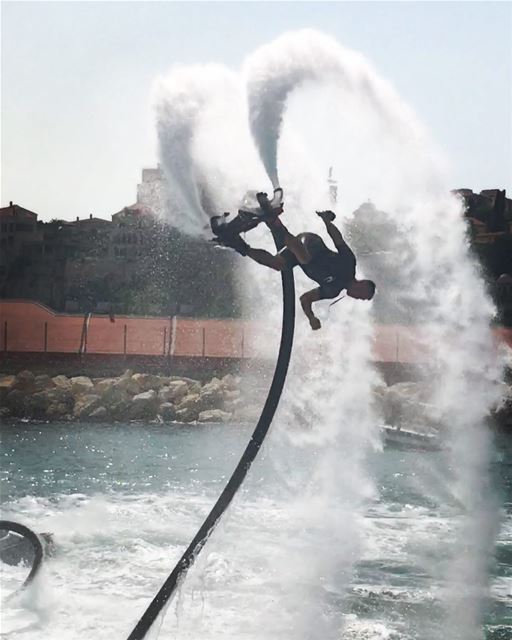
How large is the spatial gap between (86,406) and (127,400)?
5.99 feet

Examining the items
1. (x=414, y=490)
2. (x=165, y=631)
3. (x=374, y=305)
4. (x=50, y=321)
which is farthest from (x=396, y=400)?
(x=165, y=631)

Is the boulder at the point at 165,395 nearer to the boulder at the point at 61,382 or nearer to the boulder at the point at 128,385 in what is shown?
the boulder at the point at 128,385

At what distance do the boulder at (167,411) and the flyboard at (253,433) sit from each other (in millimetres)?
31948

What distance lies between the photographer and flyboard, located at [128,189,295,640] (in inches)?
→ 337

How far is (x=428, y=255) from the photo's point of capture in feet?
55.4

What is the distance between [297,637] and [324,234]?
860 centimetres

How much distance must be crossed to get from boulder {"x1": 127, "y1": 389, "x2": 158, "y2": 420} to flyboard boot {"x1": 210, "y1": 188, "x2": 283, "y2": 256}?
32.8m

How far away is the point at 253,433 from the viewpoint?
8984 millimetres

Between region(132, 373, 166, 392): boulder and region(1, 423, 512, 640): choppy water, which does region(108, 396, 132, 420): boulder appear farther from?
region(1, 423, 512, 640): choppy water

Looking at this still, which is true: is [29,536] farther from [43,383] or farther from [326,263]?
[43,383]

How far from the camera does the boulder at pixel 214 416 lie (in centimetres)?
4019

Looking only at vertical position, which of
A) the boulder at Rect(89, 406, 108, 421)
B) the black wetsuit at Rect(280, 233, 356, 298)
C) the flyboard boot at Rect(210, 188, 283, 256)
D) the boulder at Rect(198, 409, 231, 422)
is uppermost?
the flyboard boot at Rect(210, 188, 283, 256)

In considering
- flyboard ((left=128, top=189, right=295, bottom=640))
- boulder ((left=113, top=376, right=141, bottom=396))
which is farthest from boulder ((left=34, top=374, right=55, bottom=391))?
flyboard ((left=128, top=189, right=295, bottom=640))

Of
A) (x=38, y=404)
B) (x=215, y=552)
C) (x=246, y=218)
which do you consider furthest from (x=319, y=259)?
(x=38, y=404)
